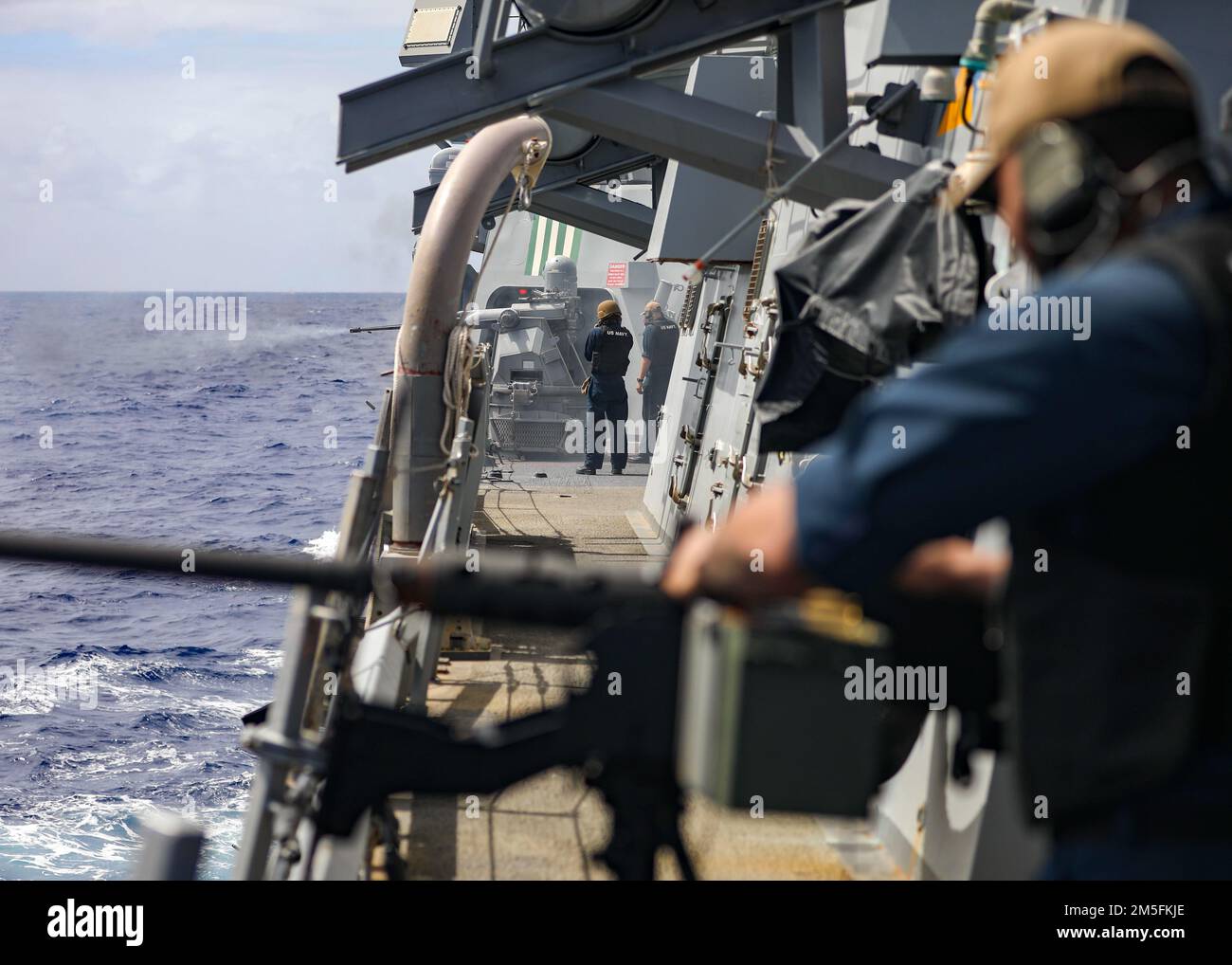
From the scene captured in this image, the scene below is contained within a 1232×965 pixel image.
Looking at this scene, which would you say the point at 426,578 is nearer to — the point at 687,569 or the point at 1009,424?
the point at 687,569

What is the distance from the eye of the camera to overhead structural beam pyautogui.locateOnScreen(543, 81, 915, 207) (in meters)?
6.46

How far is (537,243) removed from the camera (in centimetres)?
2330

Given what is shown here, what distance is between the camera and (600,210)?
55.4 ft

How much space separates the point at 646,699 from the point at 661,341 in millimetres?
16972

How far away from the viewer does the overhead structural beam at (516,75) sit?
6.62 meters

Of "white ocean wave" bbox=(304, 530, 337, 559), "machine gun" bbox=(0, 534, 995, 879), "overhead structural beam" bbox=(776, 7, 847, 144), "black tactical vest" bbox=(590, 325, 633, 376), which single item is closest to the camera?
"machine gun" bbox=(0, 534, 995, 879)

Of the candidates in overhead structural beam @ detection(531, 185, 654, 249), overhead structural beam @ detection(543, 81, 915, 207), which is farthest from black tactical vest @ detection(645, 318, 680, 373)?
overhead structural beam @ detection(543, 81, 915, 207)

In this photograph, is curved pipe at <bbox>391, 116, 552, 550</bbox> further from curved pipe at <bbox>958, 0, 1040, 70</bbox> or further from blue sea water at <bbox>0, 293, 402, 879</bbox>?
curved pipe at <bbox>958, 0, 1040, 70</bbox>

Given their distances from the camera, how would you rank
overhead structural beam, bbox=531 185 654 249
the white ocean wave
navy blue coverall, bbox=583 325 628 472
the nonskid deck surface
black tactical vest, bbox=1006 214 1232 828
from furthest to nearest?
1. the white ocean wave
2. overhead structural beam, bbox=531 185 654 249
3. navy blue coverall, bbox=583 325 628 472
4. the nonskid deck surface
5. black tactical vest, bbox=1006 214 1232 828

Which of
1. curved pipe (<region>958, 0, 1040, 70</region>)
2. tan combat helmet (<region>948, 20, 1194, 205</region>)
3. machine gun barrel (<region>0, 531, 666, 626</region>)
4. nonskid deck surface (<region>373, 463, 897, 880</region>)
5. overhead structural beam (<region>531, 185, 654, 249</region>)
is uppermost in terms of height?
overhead structural beam (<region>531, 185, 654, 249</region>)

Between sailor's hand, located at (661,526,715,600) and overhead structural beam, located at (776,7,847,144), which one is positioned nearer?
sailor's hand, located at (661,526,715,600)

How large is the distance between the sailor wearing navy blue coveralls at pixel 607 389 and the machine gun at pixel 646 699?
44.7 feet

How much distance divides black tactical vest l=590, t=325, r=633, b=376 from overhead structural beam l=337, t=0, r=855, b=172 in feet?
28.2

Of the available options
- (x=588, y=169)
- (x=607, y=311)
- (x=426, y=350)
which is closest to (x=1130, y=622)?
(x=426, y=350)
